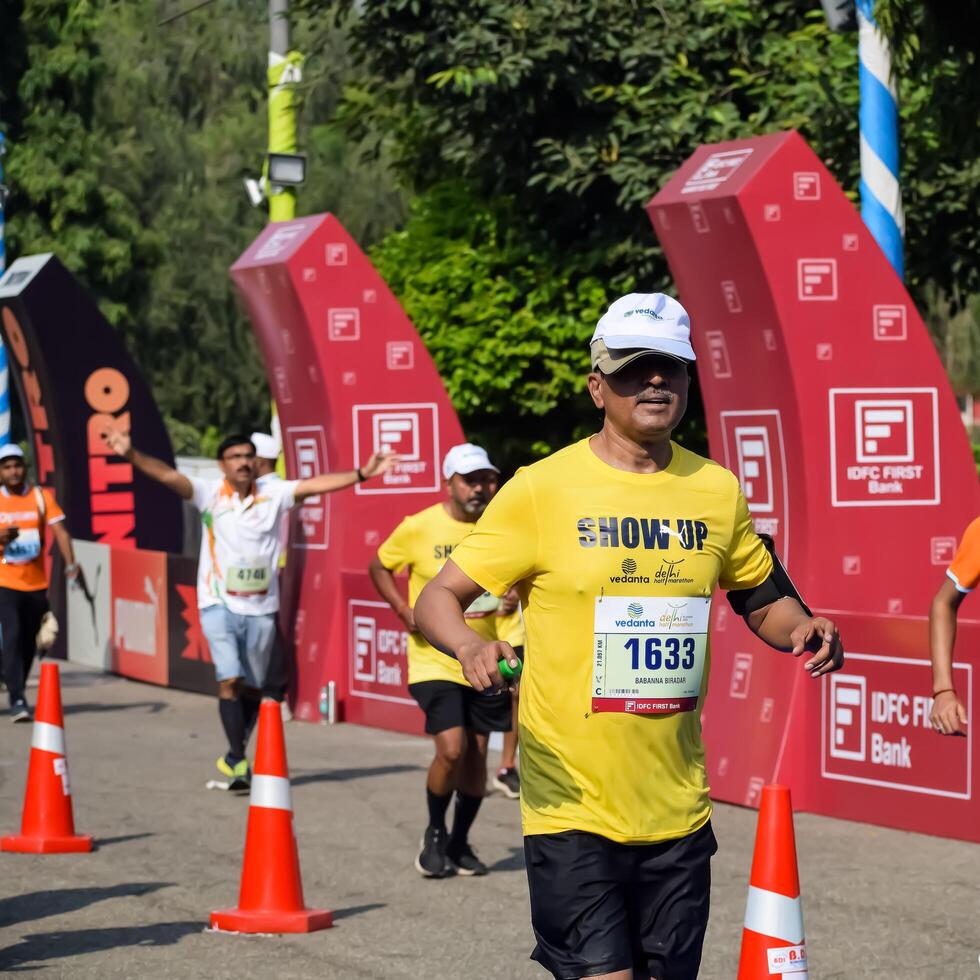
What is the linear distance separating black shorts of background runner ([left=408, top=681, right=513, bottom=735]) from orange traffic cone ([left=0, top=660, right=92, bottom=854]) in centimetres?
166

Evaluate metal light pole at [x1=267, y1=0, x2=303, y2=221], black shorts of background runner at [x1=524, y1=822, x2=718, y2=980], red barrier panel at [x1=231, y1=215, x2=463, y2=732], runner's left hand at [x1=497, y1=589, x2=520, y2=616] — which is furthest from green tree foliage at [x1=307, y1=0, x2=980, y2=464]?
black shorts of background runner at [x1=524, y1=822, x2=718, y2=980]

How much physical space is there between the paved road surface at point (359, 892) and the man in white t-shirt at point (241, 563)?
68 cm

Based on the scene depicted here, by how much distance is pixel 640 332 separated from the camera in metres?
4.59

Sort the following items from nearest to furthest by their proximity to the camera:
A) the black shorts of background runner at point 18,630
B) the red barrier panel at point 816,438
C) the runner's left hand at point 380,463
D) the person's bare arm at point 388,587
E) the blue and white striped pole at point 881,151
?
the person's bare arm at point 388,587, the red barrier panel at point 816,438, the runner's left hand at point 380,463, the blue and white striped pole at point 881,151, the black shorts of background runner at point 18,630

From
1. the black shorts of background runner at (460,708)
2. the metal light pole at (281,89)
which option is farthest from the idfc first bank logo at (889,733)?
the metal light pole at (281,89)

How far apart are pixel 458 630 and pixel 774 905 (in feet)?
4.02

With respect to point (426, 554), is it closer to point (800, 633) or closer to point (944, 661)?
point (944, 661)

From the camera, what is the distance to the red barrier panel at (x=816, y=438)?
1029cm

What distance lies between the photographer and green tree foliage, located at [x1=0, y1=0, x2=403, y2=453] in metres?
37.4

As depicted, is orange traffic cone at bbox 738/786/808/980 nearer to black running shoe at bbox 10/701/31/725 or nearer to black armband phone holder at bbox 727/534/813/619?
black armband phone holder at bbox 727/534/813/619

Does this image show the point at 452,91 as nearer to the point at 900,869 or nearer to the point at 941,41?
the point at 941,41

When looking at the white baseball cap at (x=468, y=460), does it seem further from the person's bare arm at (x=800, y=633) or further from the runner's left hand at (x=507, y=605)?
the person's bare arm at (x=800, y=633)

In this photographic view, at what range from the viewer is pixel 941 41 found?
11.2 meters

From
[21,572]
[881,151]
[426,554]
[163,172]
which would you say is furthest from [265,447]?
[163,172]
